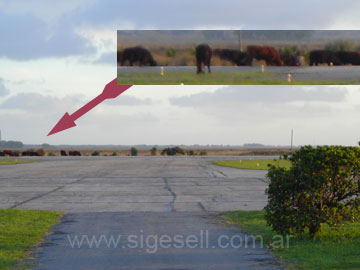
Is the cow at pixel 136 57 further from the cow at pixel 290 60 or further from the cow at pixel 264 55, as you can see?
the cow at pixel 290 60

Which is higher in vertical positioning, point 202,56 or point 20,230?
point 202,56

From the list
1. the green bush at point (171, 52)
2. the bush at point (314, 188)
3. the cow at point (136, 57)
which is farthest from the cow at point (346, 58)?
the bush at point (314, 188)

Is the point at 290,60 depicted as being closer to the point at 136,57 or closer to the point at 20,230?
the point at 136,57

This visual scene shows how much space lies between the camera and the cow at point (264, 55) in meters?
4.63

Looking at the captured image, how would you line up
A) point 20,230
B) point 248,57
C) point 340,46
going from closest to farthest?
point 340,46 < point 248,57 < point 20,230

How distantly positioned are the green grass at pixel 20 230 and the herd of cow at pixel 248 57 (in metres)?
5.15

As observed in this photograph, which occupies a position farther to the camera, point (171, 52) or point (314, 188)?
point (314, 188)

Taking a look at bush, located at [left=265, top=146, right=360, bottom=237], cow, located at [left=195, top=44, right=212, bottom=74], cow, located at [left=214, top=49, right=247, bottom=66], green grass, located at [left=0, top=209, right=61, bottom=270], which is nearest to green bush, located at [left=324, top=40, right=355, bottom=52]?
cow, located at [left=214, top=49, right=247, bottom=66]

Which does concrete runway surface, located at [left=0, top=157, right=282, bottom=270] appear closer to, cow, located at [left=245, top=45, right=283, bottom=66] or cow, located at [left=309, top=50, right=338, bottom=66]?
cow, located at [left=245, top=45, right=283, bottom=66]

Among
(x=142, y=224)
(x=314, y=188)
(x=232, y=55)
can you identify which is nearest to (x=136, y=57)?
(x=232, y=55)

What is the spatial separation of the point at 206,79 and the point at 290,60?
2.44 ft

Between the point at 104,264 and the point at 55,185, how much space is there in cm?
1848

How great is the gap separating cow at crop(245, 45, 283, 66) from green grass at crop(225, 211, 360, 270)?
473 centimetres

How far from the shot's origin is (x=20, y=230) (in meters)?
12.1
